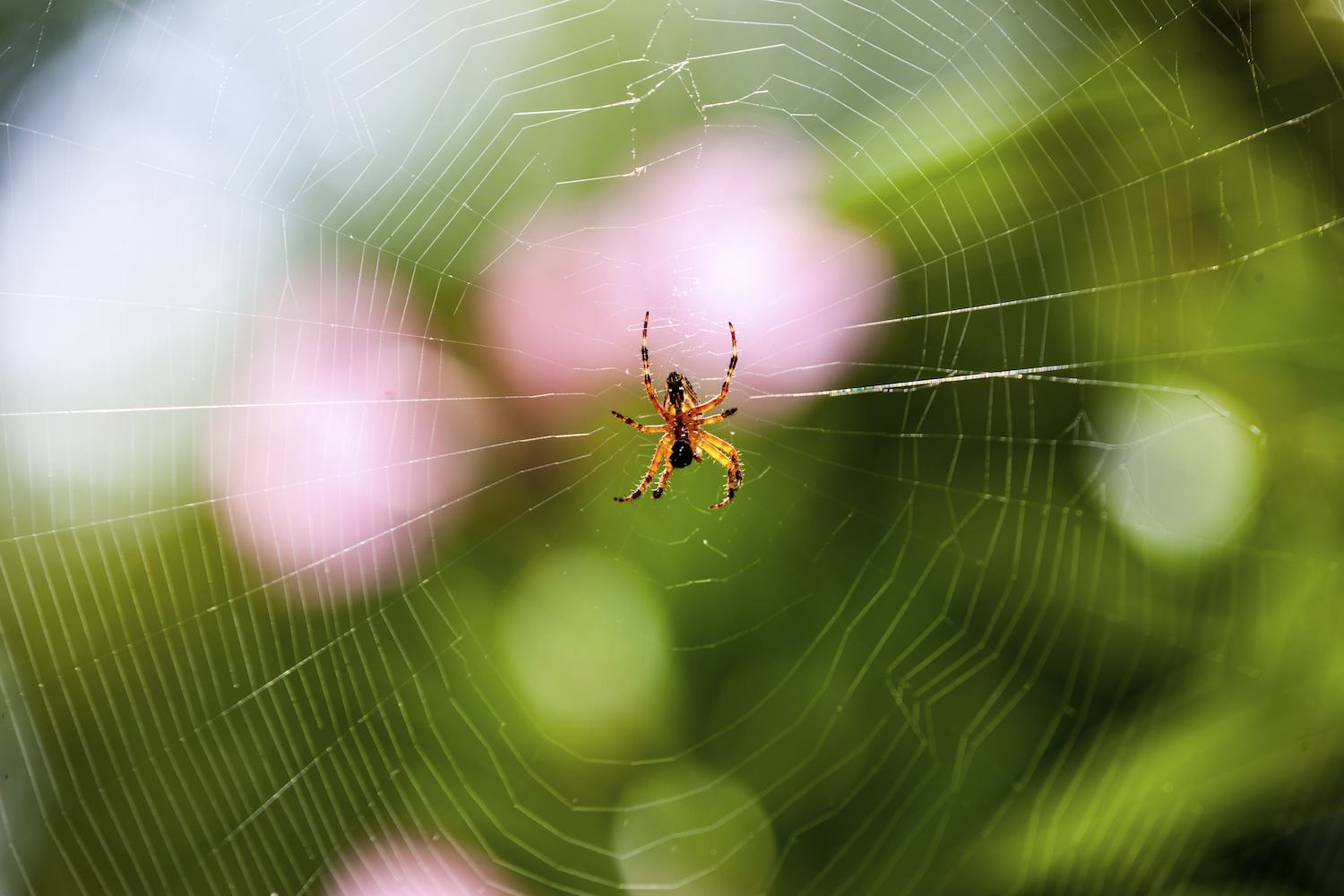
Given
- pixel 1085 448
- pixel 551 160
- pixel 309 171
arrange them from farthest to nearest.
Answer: pixel 551 160, pixel 309 171, pixel 1085 448

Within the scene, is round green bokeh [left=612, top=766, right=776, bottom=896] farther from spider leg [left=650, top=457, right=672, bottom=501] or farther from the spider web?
spider leg [left=650, top=457, right=672, bottom=501]

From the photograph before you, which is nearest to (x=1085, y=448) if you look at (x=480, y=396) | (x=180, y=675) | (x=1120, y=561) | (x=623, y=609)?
(x=1120, y=561)

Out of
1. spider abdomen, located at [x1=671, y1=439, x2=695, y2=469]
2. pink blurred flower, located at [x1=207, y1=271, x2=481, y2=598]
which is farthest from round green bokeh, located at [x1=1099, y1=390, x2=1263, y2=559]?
pink blurred flower, located at [x1=207, y1=271, x2=481, y2=598]

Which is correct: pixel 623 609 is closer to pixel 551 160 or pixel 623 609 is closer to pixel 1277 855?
pixel 551 160

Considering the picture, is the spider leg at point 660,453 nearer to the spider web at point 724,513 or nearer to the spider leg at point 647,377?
the spider leg at point 647,377

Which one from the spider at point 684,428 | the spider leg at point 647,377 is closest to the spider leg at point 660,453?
the spider at point 684,428

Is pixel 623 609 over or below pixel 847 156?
below

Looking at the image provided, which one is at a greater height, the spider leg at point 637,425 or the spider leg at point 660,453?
the spider leg at point 637,425

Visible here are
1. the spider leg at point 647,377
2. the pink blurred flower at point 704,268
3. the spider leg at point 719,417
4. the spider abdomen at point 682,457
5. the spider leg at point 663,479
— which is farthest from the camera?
the spider abdomen at point 682,457
